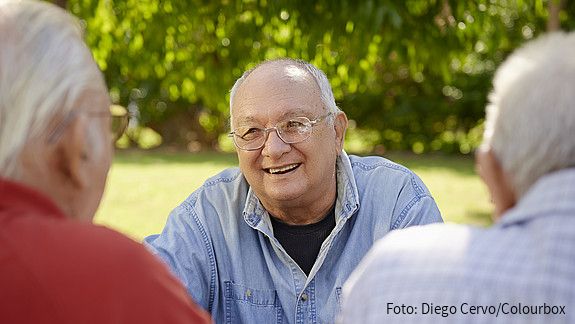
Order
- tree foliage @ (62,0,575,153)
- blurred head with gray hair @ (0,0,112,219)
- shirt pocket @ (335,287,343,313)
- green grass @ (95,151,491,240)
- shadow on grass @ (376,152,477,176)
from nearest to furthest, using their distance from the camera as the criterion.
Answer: blurred head with gray hair @ (0,0,112,219) → shirt pocket @ (335,287,343,313) → tree foliage @ (62,0,575,153) → green grass @ (95,151,491,240) → shadow on grass @ (376,152,477,176)

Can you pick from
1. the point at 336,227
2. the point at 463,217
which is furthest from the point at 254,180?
the point at 463,217

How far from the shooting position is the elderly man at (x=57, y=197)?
1.37m

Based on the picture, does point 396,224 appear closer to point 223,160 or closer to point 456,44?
point 456,44

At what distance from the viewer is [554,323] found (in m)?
1.40

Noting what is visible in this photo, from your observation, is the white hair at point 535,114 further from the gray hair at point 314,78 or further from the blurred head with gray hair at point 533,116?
the gray hair at point 314,78

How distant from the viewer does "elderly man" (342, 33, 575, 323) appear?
4.56 feet

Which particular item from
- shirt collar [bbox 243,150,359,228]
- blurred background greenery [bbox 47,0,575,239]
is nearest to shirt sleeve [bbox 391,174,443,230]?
shirt collar [bbox 243,150,359,228]

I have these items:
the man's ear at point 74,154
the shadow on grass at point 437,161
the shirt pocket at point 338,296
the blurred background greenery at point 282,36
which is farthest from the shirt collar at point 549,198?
the shadow on grass at point 437,161

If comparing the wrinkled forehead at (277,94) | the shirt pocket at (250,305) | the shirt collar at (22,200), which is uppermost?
the shirt collar at (22,200)

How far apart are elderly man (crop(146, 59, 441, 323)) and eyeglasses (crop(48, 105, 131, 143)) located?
1001 millimetres

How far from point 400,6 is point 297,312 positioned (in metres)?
2.16

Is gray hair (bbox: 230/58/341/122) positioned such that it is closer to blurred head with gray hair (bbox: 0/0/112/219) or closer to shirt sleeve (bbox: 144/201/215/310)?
shirt sleeve (bbox: 144/201/215/310)

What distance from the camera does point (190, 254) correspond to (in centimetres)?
276

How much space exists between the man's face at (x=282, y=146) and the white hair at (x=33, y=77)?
1.32 metres
